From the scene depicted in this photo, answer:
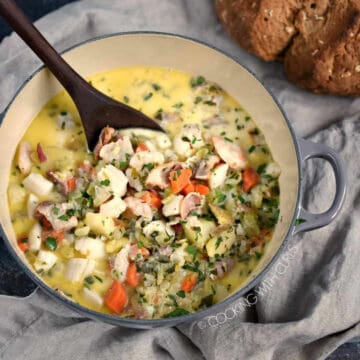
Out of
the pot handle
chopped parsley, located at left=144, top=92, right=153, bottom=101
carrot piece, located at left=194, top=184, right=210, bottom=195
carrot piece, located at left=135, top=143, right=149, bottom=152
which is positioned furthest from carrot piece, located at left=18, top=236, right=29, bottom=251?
the pot handle

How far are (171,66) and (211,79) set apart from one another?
194mm

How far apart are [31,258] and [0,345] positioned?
42 cm

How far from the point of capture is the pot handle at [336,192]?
2.54 meters

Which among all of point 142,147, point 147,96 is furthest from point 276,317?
point 147,96

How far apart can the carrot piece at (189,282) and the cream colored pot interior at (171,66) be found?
277 mm

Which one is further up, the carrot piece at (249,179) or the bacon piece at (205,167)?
the bacon piece at (205,167)

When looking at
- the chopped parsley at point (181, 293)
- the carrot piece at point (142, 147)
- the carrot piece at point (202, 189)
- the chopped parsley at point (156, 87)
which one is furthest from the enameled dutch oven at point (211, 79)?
the carrot piece at point (142, 147)

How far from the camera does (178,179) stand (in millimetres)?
2711

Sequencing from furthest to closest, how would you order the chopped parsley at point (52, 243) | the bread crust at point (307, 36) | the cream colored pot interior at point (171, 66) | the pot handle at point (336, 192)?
the bread crust at point (307, 36) → the cream colored pot interior at point (171, 66) → the chopped parsley at point (52, 243) → the pot handle at point (336, 192)

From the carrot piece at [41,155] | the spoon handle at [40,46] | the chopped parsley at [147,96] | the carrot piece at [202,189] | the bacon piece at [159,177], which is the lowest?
the carrot piece at [202,189]

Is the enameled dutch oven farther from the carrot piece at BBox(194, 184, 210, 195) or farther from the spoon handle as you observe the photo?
the carrot piece at BBox(194, 184, 210, 195)

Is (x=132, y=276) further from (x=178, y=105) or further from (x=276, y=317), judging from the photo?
(x=178, y=105)

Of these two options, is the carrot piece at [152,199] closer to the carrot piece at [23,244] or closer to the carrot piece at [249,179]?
the carrot piece at [249,179]

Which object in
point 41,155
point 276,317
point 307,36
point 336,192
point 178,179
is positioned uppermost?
point 41,155
